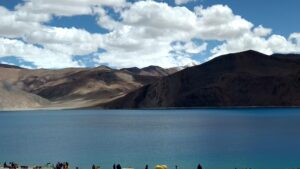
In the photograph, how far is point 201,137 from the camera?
111m

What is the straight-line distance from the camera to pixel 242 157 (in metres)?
77.2

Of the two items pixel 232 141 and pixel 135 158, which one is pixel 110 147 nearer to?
pixel 135 158

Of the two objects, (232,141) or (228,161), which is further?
(232,141)

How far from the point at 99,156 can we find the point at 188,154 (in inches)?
573

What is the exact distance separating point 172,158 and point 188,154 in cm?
503

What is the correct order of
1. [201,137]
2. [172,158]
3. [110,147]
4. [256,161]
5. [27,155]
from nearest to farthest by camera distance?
[256,161] → [172,158] → [27,155] → [110,147] → [201,137]

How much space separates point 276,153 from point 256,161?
374 inches

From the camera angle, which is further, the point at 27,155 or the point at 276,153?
the point at 27,155

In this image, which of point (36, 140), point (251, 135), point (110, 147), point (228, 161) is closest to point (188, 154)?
point (228, 161)

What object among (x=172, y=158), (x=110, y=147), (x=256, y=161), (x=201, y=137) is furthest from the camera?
(x=201, y=137)

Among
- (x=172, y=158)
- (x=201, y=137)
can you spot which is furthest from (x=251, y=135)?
(x=172, y=158)

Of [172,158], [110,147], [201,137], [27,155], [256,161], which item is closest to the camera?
[256,161]

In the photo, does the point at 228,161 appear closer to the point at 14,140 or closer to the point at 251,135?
the point at 251,135

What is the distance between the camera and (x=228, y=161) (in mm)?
73500
